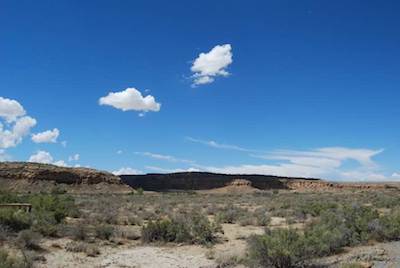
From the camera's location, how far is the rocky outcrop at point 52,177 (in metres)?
72.2

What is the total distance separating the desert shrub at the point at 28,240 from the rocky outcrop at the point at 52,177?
5390 centimetres

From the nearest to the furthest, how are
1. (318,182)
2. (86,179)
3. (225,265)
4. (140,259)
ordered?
(225,265) < (140,259) < (86,179) < (318,182)

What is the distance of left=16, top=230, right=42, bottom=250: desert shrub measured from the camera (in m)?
17.4

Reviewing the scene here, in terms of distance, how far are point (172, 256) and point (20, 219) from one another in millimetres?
6395

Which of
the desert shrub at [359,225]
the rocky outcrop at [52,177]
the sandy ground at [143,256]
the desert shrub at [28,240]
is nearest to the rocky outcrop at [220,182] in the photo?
the rocky outcrop at [52,177]

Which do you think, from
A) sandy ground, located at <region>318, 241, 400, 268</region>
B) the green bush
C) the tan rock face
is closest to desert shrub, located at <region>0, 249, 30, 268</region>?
the green bush

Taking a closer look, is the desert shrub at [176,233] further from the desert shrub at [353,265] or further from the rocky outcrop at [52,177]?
the rocky outcrop at [52,177]

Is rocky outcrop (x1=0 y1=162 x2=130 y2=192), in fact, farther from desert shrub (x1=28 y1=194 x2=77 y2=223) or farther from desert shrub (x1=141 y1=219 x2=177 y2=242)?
desert shrub (x1=141 y1=219 x2=177 y2=242)

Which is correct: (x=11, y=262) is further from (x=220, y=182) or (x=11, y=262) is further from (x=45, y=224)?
(x=220, y=182)

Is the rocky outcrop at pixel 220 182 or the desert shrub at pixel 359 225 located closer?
the desert shrub at pixel 359 225

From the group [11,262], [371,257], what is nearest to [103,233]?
[11,262]

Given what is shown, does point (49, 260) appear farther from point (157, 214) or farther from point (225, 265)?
point (157, 214)

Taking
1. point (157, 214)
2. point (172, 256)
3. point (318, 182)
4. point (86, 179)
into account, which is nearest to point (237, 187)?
point (318, 182)

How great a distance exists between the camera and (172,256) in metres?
18.3
